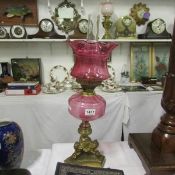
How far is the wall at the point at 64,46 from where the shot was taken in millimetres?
1957

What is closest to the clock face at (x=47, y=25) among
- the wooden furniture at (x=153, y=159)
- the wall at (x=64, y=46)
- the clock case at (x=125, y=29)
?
the wall at (x=64, y=46)

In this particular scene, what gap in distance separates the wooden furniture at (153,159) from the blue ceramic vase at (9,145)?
0.40 metres

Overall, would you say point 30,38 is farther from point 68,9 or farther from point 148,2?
point 148,2

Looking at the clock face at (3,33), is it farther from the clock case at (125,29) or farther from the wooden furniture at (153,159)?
the wooden furniture at (153,159)

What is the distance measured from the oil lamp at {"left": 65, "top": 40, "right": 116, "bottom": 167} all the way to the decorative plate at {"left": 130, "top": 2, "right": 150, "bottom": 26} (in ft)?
4.46

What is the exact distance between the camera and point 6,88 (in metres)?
1.78

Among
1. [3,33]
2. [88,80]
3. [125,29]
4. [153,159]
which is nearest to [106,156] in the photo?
[153,159]

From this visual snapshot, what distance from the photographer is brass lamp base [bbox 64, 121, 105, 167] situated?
2.65 feet

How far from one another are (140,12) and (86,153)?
58.7 inches

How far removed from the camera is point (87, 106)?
749 millimetres

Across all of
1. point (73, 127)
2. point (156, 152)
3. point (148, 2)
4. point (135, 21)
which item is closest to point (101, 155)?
point (156, 152)

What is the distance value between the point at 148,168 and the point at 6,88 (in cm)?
137

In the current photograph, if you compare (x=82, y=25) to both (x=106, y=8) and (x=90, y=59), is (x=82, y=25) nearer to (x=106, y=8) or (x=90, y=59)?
(x=106, y=8)

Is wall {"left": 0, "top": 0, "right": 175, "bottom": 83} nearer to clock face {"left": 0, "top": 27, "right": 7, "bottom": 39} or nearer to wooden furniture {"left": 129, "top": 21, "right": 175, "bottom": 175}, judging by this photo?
clock face {"left": 0, "top": 27, "right": 7, "bottom": 39}
